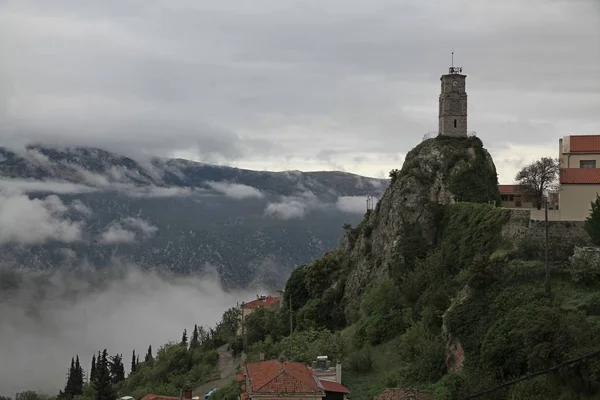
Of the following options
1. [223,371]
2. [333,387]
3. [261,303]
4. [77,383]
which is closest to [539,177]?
[333,387]

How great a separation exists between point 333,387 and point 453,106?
1545 inches

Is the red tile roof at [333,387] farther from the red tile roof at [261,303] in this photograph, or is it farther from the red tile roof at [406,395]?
the red tile roof at [261,303]

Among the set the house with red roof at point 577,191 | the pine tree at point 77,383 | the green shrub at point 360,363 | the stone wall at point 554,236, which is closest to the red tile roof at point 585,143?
the house with red roof at point 577,191

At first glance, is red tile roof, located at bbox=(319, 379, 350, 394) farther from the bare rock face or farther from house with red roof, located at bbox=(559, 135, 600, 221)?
the bare rock face

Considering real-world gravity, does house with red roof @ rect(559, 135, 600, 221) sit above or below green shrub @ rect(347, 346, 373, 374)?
above

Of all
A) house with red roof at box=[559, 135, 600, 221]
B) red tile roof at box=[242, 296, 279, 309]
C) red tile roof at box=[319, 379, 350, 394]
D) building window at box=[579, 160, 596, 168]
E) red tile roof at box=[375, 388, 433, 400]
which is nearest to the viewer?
red tile roof at box=[375, 388, 433, 400]

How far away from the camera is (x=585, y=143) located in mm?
67875

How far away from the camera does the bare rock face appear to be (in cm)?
6894

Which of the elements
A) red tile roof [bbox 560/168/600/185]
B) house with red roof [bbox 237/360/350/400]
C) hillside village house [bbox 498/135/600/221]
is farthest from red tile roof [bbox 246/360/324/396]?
red tile roof [bbox 560/168/600/185]

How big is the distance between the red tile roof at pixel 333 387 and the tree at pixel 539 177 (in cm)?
2844

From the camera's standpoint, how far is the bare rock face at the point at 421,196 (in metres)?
68.9

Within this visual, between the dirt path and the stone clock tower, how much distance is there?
3364 centimetres

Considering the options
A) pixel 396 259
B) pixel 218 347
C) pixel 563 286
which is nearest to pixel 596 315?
pixel 563 286

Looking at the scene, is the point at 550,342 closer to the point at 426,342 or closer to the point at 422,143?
the point at 426,342
